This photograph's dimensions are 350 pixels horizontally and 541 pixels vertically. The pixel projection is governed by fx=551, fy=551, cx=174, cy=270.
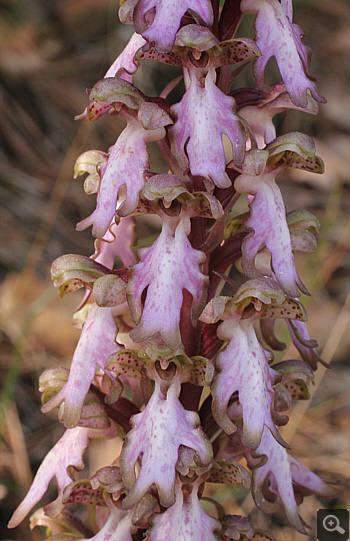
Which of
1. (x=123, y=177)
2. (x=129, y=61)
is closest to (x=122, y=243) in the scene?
(x=123, y=177)

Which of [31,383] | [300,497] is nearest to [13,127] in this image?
[31,383]

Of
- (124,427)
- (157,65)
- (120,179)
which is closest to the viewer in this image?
(120,179)

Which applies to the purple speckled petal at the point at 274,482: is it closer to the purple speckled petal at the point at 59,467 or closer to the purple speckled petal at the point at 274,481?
the purple speckled petal at the point at 274,481

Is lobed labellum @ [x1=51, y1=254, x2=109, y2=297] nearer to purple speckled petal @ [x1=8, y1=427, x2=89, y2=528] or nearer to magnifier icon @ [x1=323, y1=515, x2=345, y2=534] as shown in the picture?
purple speckled petal @ [x1=8, y1=427, x2=89, y2=528]

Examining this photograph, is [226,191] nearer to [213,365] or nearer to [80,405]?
[213,365]

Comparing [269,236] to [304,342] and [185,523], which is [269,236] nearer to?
[304,342]

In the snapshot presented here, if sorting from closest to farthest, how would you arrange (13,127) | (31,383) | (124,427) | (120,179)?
(120,179)
(124,427)
(31,383)
(13,127)

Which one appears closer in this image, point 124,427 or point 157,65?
point 124,427
